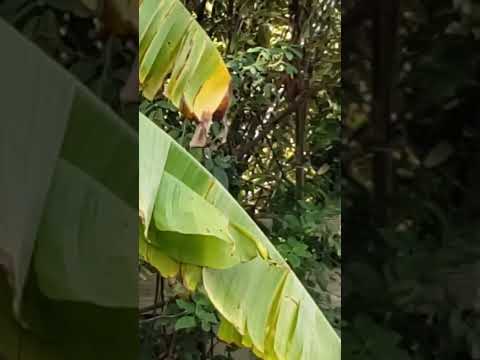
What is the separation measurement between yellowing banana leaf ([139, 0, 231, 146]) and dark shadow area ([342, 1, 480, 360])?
1.31 ft

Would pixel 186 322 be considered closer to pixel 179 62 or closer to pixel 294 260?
pixel 294 260

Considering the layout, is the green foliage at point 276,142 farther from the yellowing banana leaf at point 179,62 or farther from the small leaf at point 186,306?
the yellowing banana leaf at point 179,62

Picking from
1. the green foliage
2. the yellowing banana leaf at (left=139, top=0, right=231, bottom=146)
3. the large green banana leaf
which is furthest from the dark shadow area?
the green foliage

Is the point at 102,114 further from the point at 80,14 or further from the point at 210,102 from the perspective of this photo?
the point at 210,102

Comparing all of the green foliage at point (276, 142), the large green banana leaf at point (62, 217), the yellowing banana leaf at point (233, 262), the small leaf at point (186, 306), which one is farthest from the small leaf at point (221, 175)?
the large green banana leaf at point (62, 217)

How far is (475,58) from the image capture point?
25.5 inches

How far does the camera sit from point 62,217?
30.3 inches

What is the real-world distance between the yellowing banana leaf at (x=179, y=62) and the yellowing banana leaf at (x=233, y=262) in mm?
69

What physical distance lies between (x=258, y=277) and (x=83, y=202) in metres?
0.39

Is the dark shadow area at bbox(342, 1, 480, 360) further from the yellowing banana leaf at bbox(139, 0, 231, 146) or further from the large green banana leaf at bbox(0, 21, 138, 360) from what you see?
the yellowing banana leaf at bbox(139, 0, 231, 146)

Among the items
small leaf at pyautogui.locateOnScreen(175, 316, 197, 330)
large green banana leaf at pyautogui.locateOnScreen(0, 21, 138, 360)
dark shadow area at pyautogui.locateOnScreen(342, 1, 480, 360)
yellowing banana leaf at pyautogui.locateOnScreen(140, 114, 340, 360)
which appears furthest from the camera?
small leaf at pyautogui.locateOnScreen(175, 316, 197, 330)

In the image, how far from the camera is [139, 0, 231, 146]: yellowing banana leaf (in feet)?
3.36

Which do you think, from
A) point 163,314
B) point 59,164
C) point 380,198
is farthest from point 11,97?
point 163,314

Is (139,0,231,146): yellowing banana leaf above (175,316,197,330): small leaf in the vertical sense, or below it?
above
